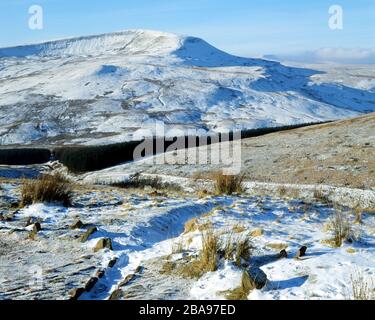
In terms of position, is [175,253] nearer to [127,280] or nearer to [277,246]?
[127,280]

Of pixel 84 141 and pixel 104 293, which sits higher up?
pixel 104 293

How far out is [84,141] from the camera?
130875 mm

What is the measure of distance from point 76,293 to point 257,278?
2.53 metres

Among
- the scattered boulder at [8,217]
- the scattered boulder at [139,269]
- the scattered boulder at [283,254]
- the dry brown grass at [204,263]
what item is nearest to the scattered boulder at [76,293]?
the scattered boulder at [139,269]

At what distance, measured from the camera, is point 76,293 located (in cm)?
675

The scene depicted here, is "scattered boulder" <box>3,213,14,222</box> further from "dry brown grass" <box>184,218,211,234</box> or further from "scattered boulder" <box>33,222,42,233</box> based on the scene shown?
"dry brown grass" <box>184,218,211,234</box>

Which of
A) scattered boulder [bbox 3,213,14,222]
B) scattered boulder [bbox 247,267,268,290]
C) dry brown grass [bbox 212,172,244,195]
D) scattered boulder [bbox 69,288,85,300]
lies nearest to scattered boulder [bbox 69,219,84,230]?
scattered boulder [bbox 3,213,14,222]

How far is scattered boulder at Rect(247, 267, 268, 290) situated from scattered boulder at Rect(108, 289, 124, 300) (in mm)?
1822

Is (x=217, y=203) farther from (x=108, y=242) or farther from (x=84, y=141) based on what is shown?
(x=84, y=141)

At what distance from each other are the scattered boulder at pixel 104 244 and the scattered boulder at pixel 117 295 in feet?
6.87

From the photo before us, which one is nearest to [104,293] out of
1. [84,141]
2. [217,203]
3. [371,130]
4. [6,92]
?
[217,203]

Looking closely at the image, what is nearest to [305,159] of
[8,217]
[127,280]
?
[8,217]

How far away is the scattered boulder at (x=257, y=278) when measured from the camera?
21.7ft
